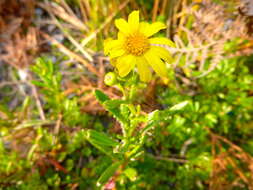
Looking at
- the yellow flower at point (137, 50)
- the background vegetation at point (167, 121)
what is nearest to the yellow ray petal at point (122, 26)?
the yellow flower at point (137, 50)

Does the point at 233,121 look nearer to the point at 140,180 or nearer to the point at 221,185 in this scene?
the point at 221,185

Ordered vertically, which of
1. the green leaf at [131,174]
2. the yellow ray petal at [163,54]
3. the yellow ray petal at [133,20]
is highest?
the yellow ray petal at [133,20]

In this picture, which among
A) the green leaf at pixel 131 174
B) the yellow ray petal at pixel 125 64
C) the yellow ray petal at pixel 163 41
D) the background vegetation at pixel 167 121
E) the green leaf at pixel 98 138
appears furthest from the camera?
the background vegetation at pixel 167 121

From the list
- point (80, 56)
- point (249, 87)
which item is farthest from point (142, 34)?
point (80, 56)

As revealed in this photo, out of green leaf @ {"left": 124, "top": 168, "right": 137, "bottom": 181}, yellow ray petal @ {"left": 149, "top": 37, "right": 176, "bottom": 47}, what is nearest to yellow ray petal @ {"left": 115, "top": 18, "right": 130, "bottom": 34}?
yellow ray petal @ {"left": 149, "top": 37, "right": 176, "bottom": 47}

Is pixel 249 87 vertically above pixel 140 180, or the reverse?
pixel 249 87

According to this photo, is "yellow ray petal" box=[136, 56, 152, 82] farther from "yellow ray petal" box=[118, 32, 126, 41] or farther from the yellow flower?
"yellow ray petal" box=[118, 32, 126, 41]

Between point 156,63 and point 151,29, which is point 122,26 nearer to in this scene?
point 151,29

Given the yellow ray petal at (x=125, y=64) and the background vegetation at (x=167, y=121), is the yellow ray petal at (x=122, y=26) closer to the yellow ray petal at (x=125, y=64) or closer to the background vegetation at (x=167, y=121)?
the yellow ray petal at (x=125, y=64)
